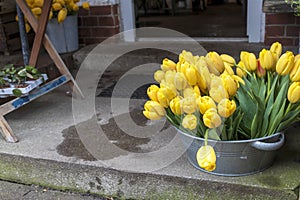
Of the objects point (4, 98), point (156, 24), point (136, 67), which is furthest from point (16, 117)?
point (156, 24)

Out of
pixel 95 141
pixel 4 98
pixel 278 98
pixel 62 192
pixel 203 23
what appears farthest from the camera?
pixel 203 23

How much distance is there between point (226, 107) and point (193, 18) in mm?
4144

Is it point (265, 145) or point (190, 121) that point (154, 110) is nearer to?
point (190, 121)

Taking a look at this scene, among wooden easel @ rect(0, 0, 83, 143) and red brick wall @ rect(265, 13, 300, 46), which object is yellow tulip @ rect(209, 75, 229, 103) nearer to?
wooden easel @ rect(0, 0, 83, 143)

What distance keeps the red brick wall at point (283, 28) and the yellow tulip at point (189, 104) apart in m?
1.69

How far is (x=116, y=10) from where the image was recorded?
10.8ft

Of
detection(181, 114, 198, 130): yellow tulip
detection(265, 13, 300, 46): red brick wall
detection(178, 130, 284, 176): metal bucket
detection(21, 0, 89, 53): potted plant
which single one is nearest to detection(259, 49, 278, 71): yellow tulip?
detection(178, 130, 284, 176): metal bucket

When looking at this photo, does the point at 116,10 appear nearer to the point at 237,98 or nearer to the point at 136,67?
the point at 136,67

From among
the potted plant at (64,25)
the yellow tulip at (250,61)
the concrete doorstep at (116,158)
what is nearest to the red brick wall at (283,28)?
the concrete doorstep at (116,158)

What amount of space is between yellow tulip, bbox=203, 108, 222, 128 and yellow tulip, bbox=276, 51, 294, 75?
0.33 m

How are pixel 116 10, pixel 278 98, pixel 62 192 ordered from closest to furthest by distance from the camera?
pixel 278 98 → pixel 62 192 → pixel 116 10

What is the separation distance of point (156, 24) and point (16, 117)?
295 centimetres

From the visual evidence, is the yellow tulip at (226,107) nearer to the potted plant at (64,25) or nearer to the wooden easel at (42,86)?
the wooden easel at (42,86)

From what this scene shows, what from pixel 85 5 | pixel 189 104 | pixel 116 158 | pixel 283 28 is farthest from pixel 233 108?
pixel 85 5
